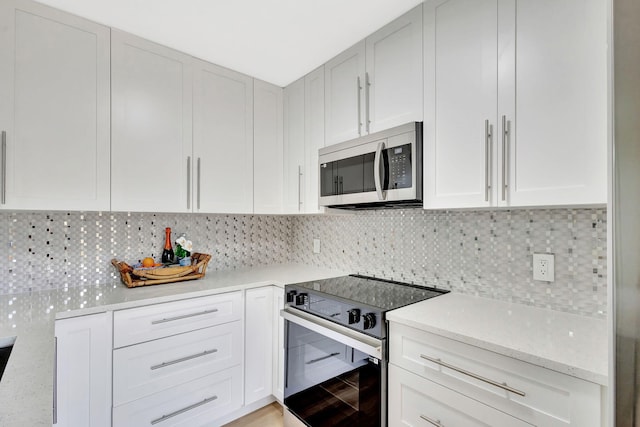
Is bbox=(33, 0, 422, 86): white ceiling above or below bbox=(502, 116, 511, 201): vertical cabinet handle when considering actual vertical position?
above

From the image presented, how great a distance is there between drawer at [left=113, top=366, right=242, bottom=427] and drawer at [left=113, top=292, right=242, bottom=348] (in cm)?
32

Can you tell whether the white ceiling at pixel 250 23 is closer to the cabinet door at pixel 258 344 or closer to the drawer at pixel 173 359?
the cabinet door at pixel 258 344

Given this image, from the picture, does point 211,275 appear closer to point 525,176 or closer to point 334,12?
point 334,12

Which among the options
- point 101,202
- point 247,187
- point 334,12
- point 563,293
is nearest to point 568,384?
point 563,293

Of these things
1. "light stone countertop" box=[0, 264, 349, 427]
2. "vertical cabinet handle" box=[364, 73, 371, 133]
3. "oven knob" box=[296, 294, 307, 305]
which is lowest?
"oven knob" box=[296, 294, 307, 305]

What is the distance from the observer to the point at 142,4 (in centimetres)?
153

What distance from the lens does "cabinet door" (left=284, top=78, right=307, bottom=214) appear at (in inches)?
89.7

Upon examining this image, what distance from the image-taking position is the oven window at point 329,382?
55.8 inches

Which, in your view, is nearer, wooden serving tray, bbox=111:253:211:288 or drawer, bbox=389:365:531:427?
drawer, bbox=389:365:531:427

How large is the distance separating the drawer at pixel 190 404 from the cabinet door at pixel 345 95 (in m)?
1.61

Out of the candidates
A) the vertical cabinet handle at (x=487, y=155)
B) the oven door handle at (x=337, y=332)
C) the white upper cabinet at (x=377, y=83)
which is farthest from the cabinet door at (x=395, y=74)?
the oven door handle at (x=337, y=332)

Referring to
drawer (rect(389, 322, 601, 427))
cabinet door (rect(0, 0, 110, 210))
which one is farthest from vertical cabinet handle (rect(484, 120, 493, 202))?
cabinet door (rect(0, 0, 110, 210))

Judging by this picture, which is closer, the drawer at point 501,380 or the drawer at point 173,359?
the drawer at point 501,380

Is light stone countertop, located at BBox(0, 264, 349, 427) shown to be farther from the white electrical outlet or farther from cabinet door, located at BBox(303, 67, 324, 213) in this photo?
the white electrical outlet
